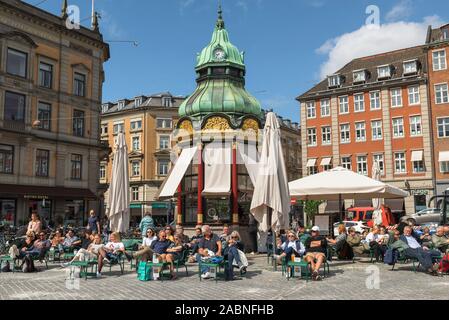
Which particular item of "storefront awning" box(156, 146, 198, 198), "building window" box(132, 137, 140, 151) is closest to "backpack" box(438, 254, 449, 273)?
"storefront awning" box(156, 146, 198, 198)

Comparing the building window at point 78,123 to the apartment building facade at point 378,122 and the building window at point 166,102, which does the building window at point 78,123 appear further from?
the building window at point 166,102

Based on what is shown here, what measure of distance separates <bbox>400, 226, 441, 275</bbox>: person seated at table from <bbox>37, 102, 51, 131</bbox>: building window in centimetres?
2803

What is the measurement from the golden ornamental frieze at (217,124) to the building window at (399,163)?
28.1 meters

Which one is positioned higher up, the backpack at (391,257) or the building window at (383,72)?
the building window at (383,72)

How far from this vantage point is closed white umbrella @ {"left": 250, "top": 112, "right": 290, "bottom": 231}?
42.2 feet

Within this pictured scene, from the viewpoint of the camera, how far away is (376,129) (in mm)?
45125

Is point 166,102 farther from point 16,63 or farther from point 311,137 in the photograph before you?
point 16,63

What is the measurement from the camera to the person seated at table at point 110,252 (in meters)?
12.1

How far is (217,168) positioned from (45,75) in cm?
2024

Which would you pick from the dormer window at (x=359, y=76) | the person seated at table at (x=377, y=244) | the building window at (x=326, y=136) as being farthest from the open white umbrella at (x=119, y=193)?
the dormer window at (x=359, y=76)
